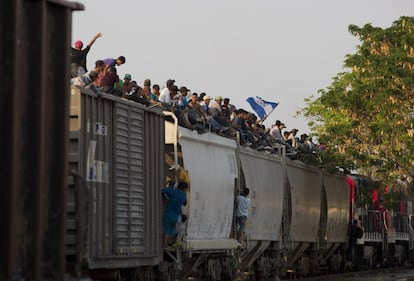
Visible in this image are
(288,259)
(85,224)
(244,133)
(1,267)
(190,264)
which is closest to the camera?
(1,267)

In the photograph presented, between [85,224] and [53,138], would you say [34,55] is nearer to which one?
[53,138]

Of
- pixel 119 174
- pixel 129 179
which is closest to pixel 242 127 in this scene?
pixel 129 179

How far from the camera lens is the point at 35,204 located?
283 inches

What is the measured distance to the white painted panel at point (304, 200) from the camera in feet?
87.4

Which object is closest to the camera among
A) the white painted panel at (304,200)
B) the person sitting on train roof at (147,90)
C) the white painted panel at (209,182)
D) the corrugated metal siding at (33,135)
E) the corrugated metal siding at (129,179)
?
the corrugated metal siding at (33,135)

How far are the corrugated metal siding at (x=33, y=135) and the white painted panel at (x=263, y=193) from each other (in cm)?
1468

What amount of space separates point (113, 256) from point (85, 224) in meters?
4.71

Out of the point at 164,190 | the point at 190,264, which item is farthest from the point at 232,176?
the point at 164,190

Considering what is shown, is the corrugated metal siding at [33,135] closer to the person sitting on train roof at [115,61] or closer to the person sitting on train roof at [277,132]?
the person sitting on train roof at [115,61]

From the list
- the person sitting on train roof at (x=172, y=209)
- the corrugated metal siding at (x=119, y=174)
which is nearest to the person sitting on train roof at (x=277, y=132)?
the person sitting on train roof at (x=172, y=209)

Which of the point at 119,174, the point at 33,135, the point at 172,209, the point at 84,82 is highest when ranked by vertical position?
the point at 84,82

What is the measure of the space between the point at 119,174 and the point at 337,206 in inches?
752

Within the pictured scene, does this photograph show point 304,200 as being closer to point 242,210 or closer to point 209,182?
point 242,210

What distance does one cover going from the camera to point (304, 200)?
2778 centimetres
